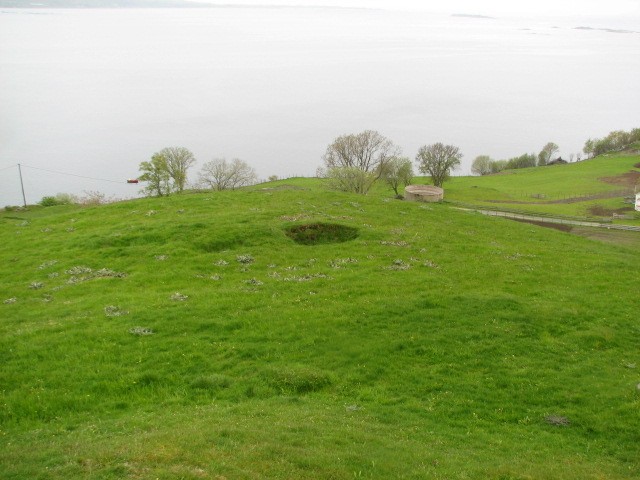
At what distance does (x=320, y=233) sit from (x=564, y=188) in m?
96.9

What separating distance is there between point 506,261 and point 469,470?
21.5 meters

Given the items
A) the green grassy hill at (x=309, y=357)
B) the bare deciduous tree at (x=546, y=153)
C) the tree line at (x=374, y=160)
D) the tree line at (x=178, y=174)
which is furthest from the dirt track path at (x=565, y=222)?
the bare deciduous tree at (x=546, y=153)

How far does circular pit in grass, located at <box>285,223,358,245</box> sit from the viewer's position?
3644 cm

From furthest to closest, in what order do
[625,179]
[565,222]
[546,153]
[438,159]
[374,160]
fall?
[546,153] < [625,179] < [438,159] < [374,160] < [565,222]

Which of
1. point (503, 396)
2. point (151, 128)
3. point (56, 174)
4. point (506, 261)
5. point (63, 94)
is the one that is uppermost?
point (63, 94)

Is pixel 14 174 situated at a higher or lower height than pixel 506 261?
higher

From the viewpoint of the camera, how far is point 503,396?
706 inches

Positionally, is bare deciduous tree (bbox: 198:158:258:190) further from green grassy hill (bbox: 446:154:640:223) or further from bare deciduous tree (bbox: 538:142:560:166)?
bare deciduous tree (bbox: 538:142:560:166)

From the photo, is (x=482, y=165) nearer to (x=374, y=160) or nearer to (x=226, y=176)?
(x=374, y=160)

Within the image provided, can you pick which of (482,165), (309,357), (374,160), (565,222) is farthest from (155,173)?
(482,165)

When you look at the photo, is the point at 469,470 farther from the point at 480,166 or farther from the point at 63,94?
the point at 63,94

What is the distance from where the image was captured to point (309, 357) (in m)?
20.2

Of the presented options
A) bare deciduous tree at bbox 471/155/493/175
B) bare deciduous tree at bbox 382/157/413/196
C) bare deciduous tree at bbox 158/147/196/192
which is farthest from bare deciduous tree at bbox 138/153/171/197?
bare deciduous tree at bbox 471/155/493/175

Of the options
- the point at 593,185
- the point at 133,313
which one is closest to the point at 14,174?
the point at 133,313
